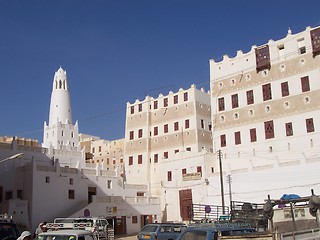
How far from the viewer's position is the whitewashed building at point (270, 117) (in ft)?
125

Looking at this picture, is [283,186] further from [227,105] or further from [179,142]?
[179,142]

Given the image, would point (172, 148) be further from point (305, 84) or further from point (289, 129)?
point (305, 84)

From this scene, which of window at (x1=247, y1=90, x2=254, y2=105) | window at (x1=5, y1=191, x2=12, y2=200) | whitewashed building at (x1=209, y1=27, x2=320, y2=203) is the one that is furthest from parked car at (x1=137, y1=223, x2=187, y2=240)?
window at (x1=247, y1=90, x2=254, y2=105)

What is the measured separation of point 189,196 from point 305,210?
2778 cm

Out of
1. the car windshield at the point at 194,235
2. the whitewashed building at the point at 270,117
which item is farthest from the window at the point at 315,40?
the car windshield at the point at 194,235

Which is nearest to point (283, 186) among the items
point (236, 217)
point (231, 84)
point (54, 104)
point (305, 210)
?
point (231, 84)

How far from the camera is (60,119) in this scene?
246ft

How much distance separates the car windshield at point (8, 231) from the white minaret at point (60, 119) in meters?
56.8

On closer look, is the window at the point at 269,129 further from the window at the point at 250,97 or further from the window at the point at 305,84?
the window at the point at 305,84

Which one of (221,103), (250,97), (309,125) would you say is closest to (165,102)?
(221,103)

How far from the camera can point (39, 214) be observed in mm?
36344

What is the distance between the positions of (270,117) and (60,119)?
43.9 meters

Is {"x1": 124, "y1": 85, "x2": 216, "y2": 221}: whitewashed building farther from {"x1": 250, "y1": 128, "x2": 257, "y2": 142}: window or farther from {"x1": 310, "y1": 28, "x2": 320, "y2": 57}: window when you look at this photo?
{"x1": 310, "y1": 28, "x2": 320, "y2": 57}: window

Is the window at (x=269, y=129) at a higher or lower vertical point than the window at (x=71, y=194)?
higher
